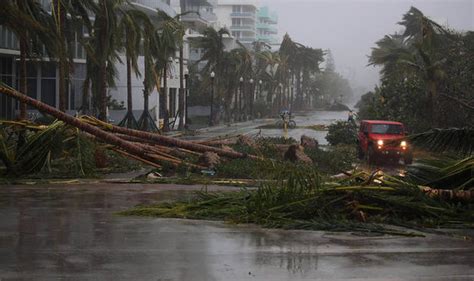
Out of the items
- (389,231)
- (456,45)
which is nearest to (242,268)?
(389,231)

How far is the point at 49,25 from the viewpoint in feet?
78.5

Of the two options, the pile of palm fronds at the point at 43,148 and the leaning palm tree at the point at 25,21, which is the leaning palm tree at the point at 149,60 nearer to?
the leaning palm tree at the point at 25,21

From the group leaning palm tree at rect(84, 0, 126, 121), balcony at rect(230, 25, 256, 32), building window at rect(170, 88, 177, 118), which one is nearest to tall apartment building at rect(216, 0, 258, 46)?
balcony at rect(230, 25, 256, 32)

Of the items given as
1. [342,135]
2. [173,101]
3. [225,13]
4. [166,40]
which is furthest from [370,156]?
[225,13]

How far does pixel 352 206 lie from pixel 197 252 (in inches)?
135

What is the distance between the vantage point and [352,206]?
1139 centimetres

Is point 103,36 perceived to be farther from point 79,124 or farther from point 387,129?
point 79,124

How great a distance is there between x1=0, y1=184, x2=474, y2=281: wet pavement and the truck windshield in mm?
18976

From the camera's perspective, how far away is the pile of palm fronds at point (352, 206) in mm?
11227

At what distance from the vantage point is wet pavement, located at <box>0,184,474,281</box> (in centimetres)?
792

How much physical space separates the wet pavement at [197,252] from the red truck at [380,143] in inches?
678

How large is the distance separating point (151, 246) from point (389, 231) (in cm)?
378

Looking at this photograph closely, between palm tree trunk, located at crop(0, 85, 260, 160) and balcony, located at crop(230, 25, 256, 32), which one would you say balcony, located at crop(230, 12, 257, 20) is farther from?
palm tree trunk, located at crop(0, 85, 260, 160)

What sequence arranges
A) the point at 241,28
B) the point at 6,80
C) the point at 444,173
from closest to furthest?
the point at 444,173 → the point at 6,80 → the point at 241,28
